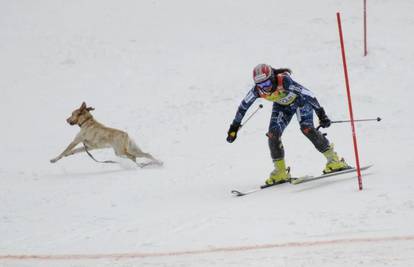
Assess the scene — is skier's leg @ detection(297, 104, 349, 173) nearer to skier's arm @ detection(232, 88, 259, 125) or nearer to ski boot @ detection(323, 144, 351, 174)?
ski boot @ detection(323, 144, 351, 174)

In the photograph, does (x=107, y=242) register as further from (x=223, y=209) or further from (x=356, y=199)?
(x=356, y=199)

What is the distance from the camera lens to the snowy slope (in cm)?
603

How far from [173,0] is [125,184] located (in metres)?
14.9

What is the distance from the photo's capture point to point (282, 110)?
353 inches

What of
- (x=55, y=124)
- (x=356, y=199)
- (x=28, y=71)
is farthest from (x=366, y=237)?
(x=28, y=71)

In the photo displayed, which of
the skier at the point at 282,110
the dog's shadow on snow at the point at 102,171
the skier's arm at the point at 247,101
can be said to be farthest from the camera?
the dog's shadow on snow at the point at 102,171

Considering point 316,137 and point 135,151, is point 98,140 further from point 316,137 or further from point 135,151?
point 316,137

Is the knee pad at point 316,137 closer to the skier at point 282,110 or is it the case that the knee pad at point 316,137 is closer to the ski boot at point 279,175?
the skier at point 282,110

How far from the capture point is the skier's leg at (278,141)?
28.9 feet

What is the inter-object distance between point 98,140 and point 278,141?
4.70 metres

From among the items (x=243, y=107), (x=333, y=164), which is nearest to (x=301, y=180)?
(x=333, y=164)

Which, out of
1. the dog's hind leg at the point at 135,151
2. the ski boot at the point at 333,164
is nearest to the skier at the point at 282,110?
the ski boot at the point at 333,164

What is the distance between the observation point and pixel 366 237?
5.55m

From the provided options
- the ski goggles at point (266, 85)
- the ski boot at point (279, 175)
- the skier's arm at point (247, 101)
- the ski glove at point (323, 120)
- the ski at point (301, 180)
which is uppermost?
the ski goggles at point (266, 85)
